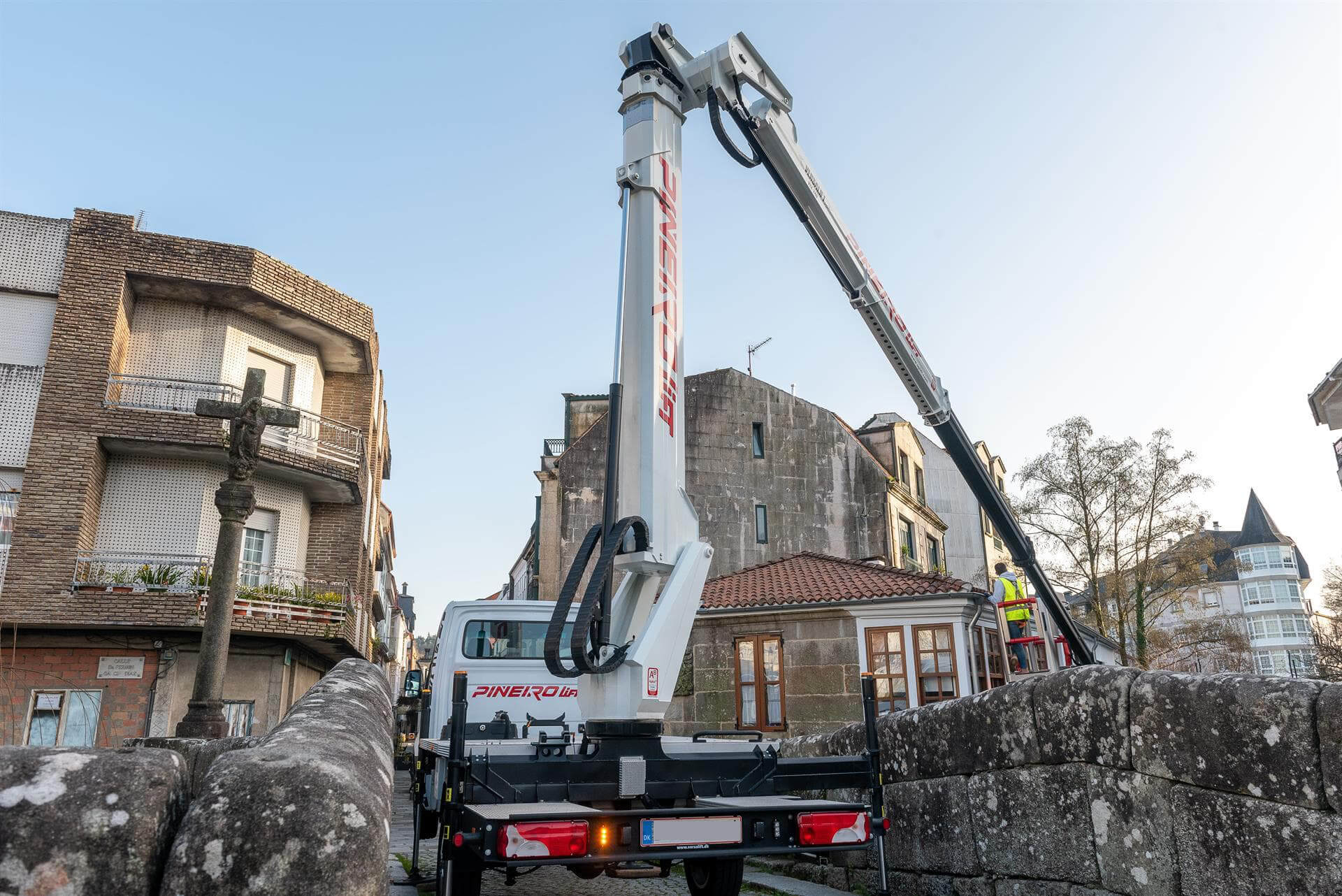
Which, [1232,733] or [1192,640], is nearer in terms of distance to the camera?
[1232,733]

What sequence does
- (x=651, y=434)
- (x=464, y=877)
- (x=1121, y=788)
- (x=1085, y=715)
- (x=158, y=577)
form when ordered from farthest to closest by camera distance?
(x=158, y=577)
(x=651, y=434)
(x=464, y=877)
(x=1085, y=715)
(x=1121, y=788)

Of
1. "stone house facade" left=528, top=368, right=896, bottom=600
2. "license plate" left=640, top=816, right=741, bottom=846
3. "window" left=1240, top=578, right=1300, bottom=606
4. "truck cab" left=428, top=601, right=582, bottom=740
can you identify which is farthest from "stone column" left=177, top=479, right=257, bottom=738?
"window" left=1240, top=578, right=1300, bottom=606

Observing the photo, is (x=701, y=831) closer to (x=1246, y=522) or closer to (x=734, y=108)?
(x=734, y=108)

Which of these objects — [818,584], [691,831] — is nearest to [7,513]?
[818,584]

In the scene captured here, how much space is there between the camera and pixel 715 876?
6301 millimetres

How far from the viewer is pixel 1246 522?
88438 millimetres

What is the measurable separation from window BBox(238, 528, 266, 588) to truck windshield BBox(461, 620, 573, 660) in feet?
43.3

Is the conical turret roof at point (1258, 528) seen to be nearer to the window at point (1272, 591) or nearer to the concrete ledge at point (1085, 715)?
the window at point (1272, 591)

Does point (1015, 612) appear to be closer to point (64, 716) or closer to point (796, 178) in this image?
point (796, 178)

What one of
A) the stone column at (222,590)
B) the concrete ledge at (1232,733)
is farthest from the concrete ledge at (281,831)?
the stone column at (222,590)

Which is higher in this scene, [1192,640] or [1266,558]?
[1266,558]

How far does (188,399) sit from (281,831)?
20.5 meters

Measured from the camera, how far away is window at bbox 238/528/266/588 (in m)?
21.0

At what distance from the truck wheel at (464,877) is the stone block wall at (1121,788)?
2801 mm
